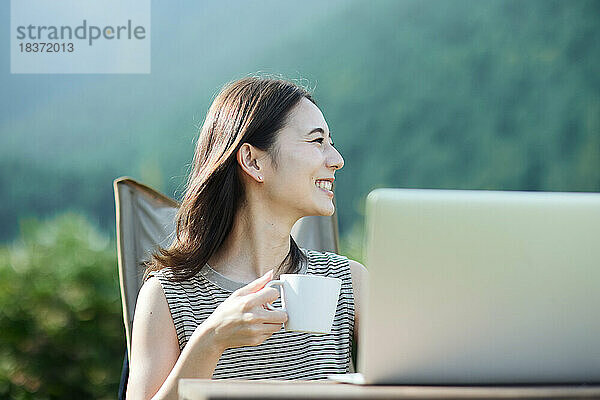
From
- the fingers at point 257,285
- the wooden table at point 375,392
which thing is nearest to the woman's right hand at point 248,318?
the fingers at point 257,285

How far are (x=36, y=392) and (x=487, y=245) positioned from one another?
237 centimetres

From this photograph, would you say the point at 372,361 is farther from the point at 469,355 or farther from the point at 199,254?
the point at 199,254

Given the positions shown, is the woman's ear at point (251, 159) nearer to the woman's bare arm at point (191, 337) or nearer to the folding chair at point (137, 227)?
the woman's bare arm at point (191, 337)

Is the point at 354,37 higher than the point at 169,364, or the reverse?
the point at 354,37

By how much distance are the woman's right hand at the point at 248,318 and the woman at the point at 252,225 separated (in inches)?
11.1

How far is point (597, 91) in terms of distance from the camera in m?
3.50

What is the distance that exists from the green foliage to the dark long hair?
136cm

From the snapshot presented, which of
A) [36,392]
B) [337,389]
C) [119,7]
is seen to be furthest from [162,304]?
[119,7]

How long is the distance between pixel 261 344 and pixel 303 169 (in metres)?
0.32

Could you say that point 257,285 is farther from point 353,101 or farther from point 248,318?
point 353,101

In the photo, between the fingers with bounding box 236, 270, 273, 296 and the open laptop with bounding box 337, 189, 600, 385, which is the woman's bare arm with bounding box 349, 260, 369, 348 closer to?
the fingers with bounding box 236, 270, 273, 296

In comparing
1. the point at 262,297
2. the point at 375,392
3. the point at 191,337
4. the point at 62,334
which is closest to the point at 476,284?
the point at 375,392

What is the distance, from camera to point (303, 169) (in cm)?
141

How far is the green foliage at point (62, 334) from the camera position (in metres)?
2.73
